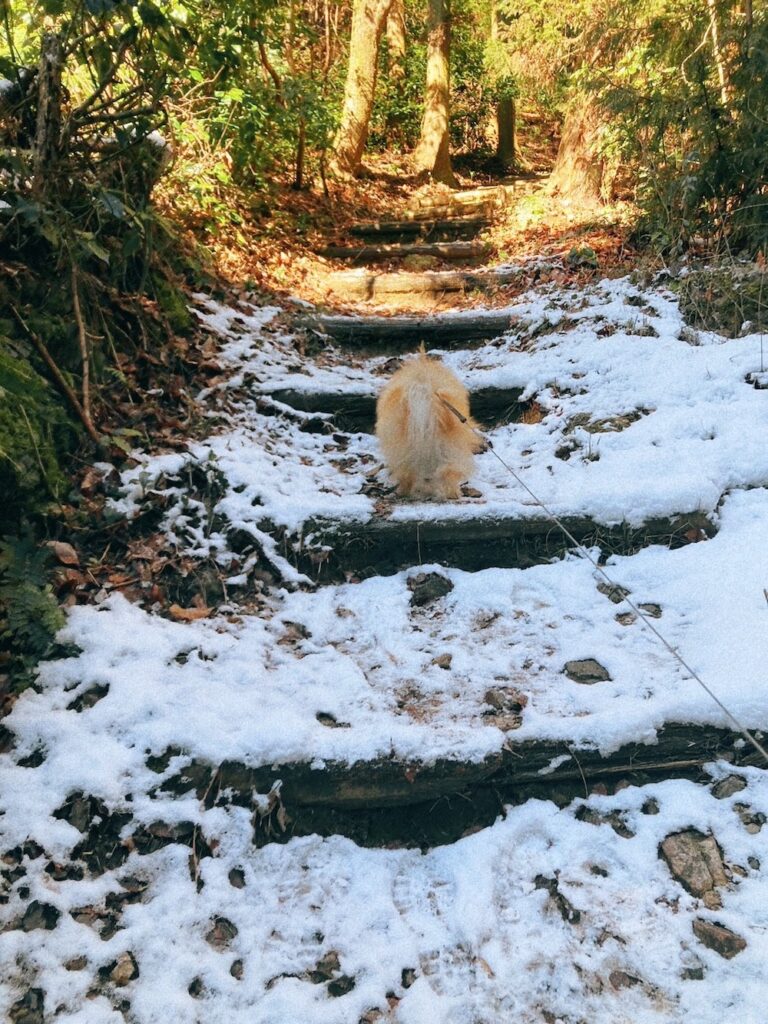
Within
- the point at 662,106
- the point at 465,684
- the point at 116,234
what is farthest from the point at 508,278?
the point at 465,684

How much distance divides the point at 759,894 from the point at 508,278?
16.2ft

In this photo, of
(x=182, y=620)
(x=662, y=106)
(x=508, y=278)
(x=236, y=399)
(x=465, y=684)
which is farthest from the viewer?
(x=508, y=278)

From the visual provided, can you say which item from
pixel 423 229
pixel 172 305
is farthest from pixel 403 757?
pixel 423 229

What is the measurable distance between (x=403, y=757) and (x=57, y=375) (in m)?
1.86

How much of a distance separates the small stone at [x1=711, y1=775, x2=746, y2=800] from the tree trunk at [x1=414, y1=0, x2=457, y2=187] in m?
9.69

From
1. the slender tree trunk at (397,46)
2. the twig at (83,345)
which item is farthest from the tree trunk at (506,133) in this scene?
the twig at (83,345)

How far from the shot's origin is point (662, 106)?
167 inches

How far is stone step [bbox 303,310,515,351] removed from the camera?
454 centimetres

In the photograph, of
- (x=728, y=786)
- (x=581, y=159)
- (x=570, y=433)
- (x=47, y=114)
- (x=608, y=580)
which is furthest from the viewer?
(x=581, y=159)

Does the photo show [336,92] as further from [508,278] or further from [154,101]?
[154,101]

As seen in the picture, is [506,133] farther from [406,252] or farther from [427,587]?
[427,587]

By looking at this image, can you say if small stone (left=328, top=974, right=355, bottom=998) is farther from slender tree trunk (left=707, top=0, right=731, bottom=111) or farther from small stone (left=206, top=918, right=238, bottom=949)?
slender tree trunk (left=707, top=0, right=731, bottom=111)

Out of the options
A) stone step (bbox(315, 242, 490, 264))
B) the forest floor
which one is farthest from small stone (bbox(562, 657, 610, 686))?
stone step (bbox(315, 242, 490, 264))

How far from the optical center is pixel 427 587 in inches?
97.3
